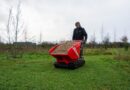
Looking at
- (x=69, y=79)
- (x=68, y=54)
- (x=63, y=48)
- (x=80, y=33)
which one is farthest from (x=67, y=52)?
(x=80, y=33)

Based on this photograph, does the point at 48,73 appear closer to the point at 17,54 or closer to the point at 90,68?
the point at 90,68

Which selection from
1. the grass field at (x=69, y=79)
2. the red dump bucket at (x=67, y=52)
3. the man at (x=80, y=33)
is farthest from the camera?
the man at (x=80, y=33)

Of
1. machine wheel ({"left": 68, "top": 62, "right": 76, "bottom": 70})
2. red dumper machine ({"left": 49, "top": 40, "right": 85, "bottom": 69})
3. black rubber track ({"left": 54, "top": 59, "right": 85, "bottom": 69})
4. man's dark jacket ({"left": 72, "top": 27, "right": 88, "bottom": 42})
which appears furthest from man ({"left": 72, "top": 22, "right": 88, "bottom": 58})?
machine wheel ({"left": 68, "top": 62, "right": 76, "bottom": 70})

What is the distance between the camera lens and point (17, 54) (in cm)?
1923

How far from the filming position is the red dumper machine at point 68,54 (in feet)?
35.1

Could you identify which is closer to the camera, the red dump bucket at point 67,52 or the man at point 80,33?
the red dump bucket at point 67,52

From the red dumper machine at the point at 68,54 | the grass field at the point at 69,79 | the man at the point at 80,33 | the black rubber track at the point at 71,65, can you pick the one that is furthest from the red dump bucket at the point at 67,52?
the man at the point at 80,33

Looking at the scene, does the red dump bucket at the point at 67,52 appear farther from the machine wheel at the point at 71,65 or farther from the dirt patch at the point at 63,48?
the machine wheel at the point at 71,65

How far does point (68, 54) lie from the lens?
10.5 meters

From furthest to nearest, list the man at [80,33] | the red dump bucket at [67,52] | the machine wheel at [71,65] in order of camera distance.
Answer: the man at [80,33] → the machine wheel at [71,65] → the red dump bucket at [67,52]

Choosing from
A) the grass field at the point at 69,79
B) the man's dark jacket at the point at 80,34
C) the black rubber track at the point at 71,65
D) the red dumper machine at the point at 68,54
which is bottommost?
the grass field at the point at 69,79

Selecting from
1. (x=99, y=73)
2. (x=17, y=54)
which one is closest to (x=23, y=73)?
(x=99, y=73)

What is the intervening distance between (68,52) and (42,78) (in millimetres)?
1926

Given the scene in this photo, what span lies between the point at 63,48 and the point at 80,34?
1.69 metres
